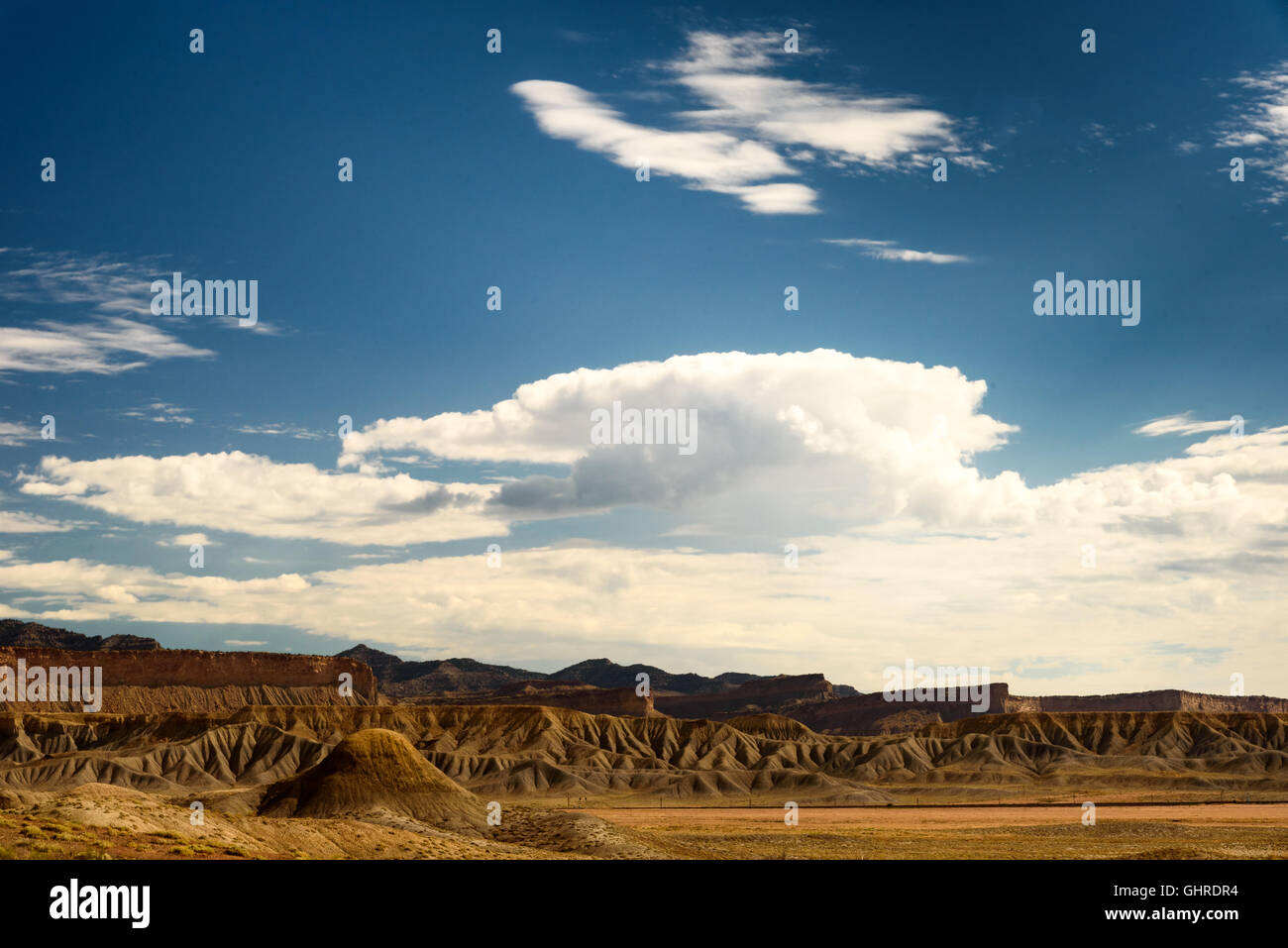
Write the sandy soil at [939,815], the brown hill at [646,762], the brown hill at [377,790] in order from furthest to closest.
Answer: the brown hill at [646,762], the sandy soil at [939,815], the brown hill at [377,790]

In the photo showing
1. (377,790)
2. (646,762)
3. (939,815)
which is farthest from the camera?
(646,762)

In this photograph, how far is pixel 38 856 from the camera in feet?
110

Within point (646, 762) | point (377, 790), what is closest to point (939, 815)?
point (646, 762)

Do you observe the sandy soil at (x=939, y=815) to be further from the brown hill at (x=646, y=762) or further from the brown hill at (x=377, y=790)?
the brown hill at (x=377, y=790)

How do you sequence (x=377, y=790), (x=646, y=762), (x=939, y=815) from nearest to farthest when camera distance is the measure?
(x=377, y=790) → (x=939, y=815) → (x=646, y=762)

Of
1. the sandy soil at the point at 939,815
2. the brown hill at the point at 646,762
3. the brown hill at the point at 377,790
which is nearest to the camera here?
the brown hill at the point at 377,790

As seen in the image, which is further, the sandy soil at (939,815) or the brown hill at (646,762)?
the brown hill at (646,762)

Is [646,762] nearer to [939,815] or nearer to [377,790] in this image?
[939,815]

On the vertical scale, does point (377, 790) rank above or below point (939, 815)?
above

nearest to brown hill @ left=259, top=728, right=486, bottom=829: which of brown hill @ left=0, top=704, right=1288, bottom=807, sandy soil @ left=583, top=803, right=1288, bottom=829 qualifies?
sandy soil @ left=583, top=803, right=1288, bottom=829

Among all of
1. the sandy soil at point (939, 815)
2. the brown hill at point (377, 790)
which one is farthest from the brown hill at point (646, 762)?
the brown hill at point (377, 790)
